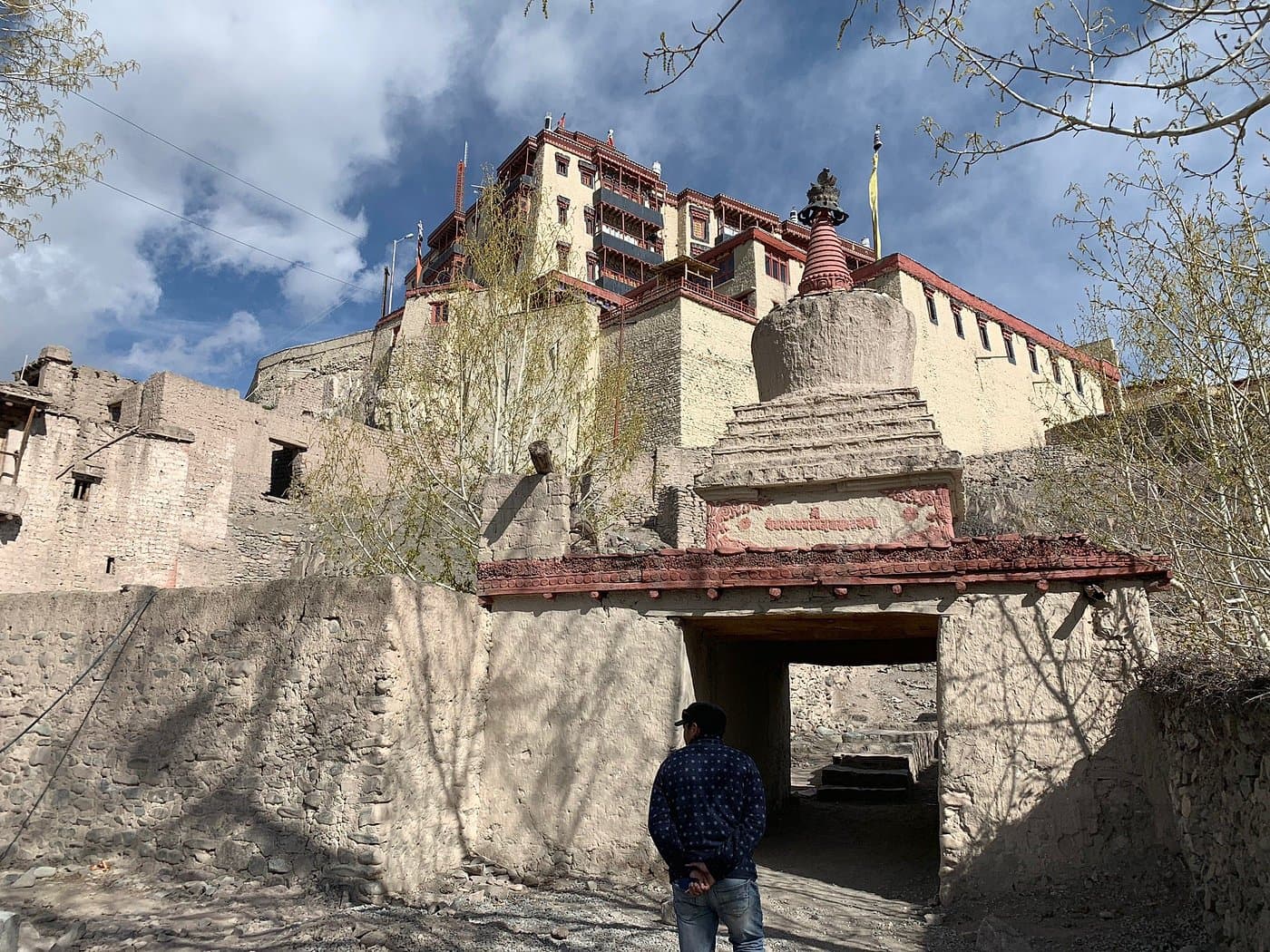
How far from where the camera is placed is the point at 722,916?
12.8 feet

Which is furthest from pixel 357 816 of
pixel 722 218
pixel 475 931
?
pixel 722 218

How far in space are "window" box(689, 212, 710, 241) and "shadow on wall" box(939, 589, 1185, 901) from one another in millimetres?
Result: 41694

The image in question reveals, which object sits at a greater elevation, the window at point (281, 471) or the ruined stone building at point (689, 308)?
the ruined stone building at point (689, 308)

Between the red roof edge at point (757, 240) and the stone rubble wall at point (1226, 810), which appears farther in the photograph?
the red roof edge at point (757, 240)

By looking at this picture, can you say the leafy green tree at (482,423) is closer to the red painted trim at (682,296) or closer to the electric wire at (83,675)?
the electric wire at (83,675)

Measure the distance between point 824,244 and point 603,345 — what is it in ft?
55.3

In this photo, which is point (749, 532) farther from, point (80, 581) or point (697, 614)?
point (80, 581)

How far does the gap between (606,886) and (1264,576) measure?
17.0ft

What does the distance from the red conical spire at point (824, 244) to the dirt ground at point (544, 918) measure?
23.1 ft

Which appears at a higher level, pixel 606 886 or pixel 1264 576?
pixel 1264 576

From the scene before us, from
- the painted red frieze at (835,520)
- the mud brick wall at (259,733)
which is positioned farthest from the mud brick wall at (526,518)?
the painted red frieze at (835,520)

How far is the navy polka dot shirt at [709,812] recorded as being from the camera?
387cm

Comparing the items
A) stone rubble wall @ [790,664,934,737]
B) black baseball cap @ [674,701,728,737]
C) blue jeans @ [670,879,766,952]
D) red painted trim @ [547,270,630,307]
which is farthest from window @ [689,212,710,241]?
blue jeans @ [670,879,766,952]

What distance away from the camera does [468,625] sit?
7.61m
